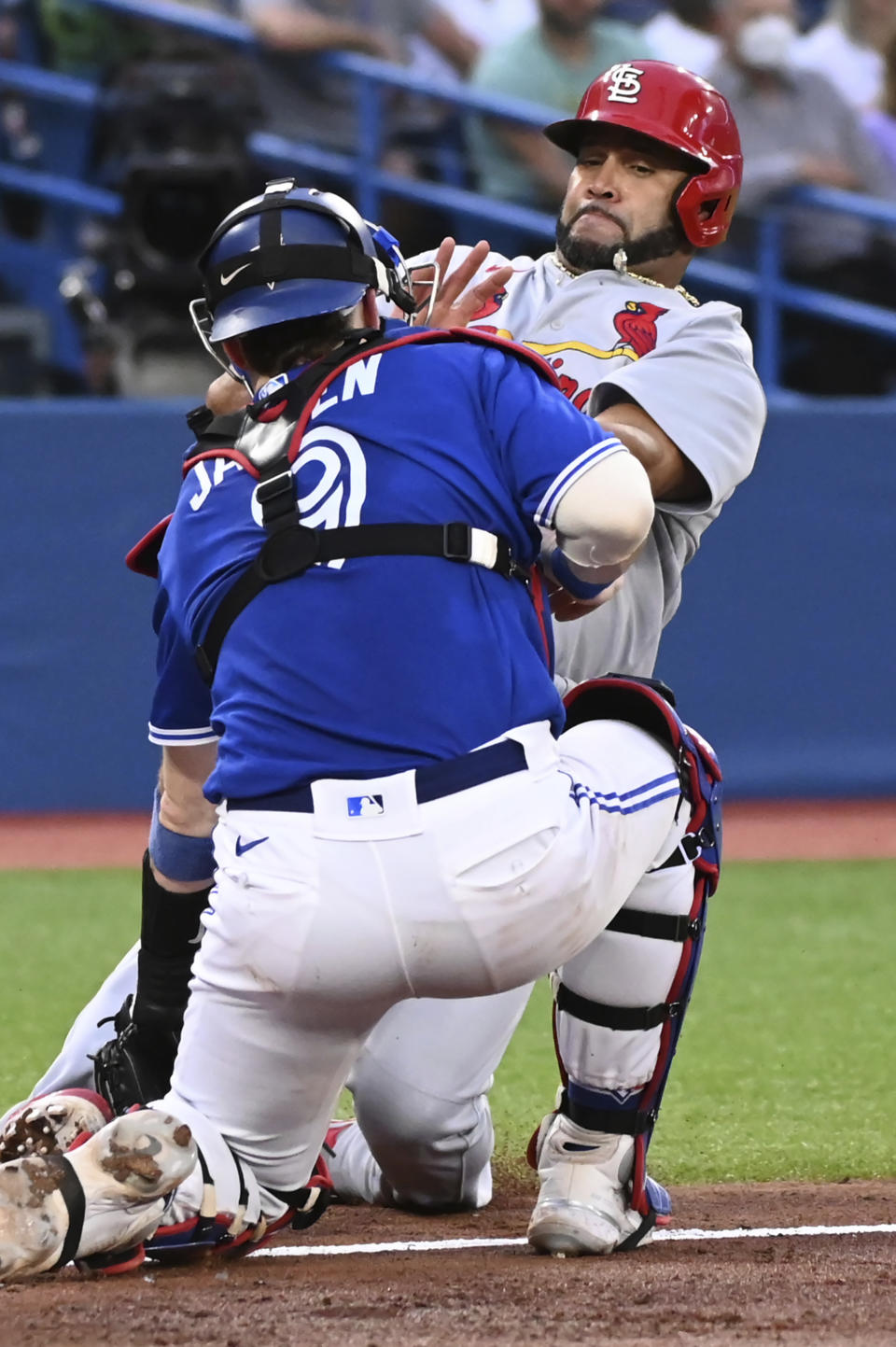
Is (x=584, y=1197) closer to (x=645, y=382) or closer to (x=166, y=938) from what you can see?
(x=166, y=938)

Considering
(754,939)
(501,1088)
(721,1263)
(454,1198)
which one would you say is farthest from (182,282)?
(721,1263)

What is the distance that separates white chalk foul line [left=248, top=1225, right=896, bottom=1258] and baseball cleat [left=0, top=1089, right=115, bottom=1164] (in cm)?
39

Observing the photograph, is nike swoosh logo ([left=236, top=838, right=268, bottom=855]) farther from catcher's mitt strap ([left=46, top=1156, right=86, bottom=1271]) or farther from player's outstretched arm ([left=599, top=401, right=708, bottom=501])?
player's outstretched arm ([left=599, top=401, right=708, bottom=501])

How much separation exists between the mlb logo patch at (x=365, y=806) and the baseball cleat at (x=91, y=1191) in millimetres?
477

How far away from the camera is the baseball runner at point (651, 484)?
3.25m

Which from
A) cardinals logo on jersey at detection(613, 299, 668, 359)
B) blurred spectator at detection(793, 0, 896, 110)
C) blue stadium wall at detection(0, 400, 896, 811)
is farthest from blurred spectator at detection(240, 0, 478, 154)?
cardinals logo on jersey at detection(613, 299, 668, 359)

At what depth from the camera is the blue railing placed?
9812 mm

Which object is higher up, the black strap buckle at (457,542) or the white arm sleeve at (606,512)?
the white arm sleeve at (606,512)

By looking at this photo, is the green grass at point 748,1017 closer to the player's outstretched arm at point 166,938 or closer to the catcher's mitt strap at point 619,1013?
the catcher's mitt strap at point 619,1013

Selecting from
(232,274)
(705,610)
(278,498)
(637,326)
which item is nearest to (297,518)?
(278,498)

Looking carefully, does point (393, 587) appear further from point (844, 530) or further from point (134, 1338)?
point (844, 530)

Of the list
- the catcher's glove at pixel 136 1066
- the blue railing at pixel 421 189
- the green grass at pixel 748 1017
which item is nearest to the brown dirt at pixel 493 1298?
the catcher's glove at pixel 136 1066

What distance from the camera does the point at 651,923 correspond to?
320 cm

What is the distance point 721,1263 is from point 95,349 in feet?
23.8
